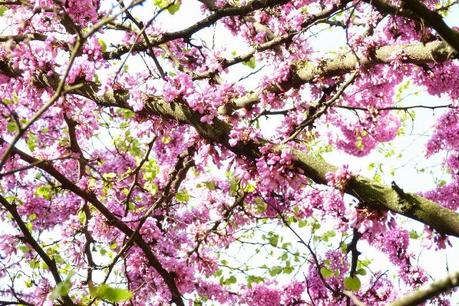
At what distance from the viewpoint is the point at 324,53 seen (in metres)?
4.87

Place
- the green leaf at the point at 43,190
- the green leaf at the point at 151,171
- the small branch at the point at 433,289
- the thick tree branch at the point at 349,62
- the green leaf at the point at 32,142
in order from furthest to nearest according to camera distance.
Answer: the green leaf at the point at 32,142, the green leaf at the point at 151,171, the green leaf at the point at 43,190, the thick tree branch at the point at 349,62, the small branch at the point at 433,289

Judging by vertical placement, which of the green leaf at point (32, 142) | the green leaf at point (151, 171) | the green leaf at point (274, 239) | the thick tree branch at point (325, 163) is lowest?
the thick tree branch at point (325, 163)

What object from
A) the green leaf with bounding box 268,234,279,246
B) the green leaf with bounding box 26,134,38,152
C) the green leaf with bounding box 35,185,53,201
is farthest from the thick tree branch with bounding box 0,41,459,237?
the green leaf with bounding box 268,234,279,246

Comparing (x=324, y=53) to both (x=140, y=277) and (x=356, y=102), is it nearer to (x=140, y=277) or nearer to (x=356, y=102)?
(x=356, y=102)

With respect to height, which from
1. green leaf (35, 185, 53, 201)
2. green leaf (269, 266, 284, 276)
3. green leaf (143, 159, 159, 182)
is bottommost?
green leaf (269, 266, 284, 276)

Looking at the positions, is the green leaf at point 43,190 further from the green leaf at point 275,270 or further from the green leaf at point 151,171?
the green leaf at point 275,270

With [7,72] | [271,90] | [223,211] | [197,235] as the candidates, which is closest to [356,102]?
[271,90]

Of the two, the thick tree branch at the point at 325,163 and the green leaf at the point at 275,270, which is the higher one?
the green leaf at the point at 275,270

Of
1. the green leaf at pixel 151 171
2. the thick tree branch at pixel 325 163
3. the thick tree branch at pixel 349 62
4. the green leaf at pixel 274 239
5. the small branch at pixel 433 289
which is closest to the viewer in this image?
the small branch at pixel 433 289

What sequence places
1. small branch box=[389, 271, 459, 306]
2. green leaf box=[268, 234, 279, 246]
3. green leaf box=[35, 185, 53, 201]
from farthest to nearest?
green leaf box=[268, 234, 279, 246]
green leaf box=[35, 185, 53, 201]
small branch box=[389, 271, 459, 306]

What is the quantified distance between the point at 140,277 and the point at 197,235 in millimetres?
753

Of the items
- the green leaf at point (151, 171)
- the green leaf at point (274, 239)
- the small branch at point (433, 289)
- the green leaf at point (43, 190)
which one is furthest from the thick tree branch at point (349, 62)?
the green leaf at point (274, 239)

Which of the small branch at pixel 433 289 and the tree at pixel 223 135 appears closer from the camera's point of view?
the small branch at pixel 433 289

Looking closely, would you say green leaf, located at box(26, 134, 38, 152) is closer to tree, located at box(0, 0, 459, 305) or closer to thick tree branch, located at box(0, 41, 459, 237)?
tree, located at box(0, 0, 459, 305)
